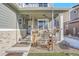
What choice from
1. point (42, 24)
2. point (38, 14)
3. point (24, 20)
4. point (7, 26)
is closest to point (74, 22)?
point (42, 24)

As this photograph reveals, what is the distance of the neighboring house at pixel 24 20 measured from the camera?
19.0 feet

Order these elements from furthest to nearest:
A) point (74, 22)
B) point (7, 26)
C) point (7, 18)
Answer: point (7, 18), point (7, 26), point (74, 22)

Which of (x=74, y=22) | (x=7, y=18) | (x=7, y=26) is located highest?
(x=7, y=18)

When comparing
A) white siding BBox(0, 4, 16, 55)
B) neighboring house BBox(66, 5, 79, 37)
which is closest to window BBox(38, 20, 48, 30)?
neighboring house BBox(66, 5, 79, 37)

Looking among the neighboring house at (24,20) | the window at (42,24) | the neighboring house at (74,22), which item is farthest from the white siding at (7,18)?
the neighboring house at (74,22)

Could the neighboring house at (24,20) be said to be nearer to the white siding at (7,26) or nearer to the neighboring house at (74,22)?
the white siding at (7,26)

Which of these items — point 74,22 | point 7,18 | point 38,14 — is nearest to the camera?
point 74,22

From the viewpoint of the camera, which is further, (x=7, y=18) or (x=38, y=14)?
(x=7, y=18)

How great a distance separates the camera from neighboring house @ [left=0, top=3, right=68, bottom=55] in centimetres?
580

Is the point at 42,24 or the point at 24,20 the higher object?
the point at 24,20

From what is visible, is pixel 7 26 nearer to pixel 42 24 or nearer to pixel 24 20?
pixel 24 20

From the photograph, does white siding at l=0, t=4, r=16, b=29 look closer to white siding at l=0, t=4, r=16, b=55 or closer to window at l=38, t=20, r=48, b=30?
white siding at l=0, t=4, r=16, b=55

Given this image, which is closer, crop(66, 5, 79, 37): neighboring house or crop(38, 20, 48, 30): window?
crop(66, 5, 79, 37): neighboring house

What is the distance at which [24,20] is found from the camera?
6105mm
